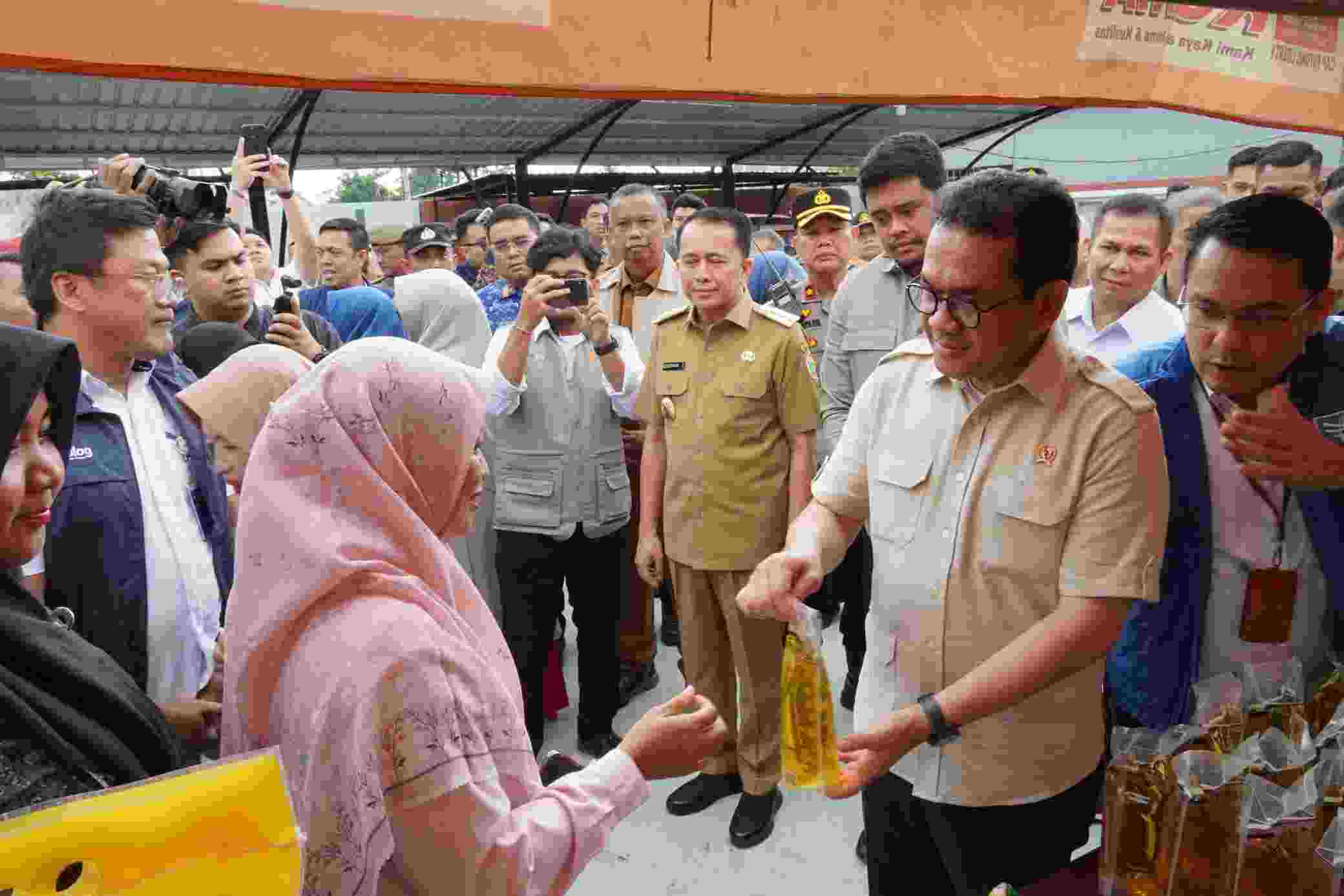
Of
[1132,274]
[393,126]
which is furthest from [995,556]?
[393,126]

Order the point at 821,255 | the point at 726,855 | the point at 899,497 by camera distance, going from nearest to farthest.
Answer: the point at 899,497, the point at 726,855, the point at 821,255

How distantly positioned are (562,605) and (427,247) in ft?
9.35

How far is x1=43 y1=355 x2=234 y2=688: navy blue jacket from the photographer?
5.67ft

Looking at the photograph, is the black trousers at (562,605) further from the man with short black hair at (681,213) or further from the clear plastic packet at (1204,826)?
the man with short black hair at (681,213)

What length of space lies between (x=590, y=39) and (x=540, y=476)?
2082 millimetres

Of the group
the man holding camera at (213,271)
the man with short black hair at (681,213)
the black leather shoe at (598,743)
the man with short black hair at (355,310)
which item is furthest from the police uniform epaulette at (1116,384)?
the man with short black hair at (681,213)

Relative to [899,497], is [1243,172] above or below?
above

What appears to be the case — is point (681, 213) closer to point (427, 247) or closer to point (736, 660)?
point (427, 247)

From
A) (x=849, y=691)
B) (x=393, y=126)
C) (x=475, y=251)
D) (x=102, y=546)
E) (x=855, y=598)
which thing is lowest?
(x=849, y=691)

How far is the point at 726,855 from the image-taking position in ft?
8.47

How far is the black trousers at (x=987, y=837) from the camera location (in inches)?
56.9

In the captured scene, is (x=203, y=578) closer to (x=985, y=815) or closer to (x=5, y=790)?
(x=5, y=790)

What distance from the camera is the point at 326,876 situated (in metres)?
1.06

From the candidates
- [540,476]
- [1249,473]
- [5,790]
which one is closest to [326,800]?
[5,790]
